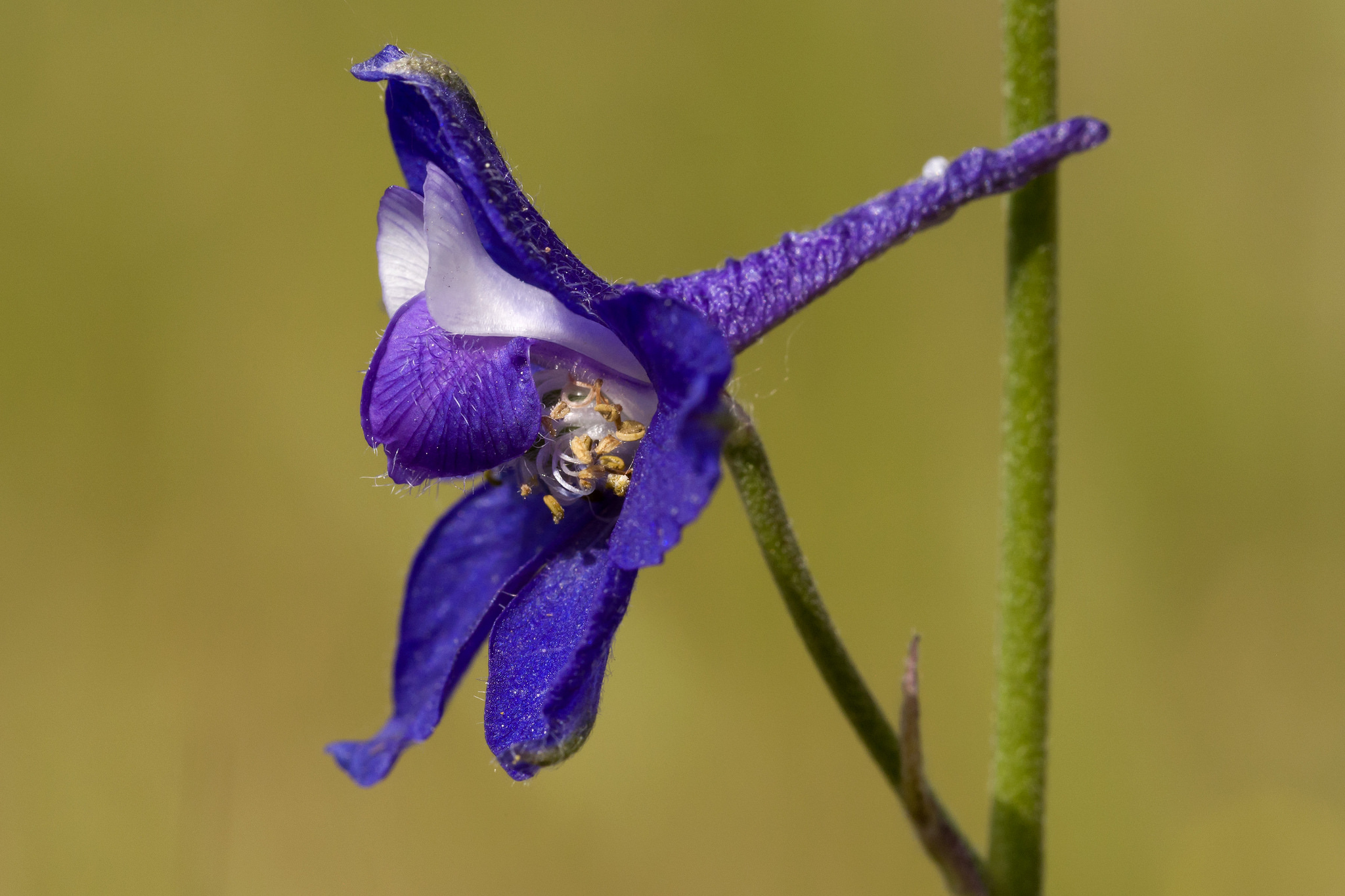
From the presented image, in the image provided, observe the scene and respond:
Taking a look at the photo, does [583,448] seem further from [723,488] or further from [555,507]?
[723,488]

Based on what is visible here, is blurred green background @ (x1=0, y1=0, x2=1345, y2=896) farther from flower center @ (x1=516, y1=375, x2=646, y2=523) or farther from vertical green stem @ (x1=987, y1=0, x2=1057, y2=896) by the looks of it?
flower center @ (x1=516, y1=375, x2=646, y2=523)

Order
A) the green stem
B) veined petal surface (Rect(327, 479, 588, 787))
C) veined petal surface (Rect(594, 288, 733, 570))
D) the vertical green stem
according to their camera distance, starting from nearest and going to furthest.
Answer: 1. veined petal surface (Rect(594, 288, 733, 570))
2. the green stem
3. the vertical green stem
4. veined petal surface (Rect(327, 479, 588, 787))

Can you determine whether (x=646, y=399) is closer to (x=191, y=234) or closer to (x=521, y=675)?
(x=521, y=675)

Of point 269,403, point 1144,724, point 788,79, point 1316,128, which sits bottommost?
point 1144,724

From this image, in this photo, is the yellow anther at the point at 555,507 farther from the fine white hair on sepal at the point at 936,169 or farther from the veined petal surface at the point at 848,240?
the fine white hair on sepal at the point at 936,169

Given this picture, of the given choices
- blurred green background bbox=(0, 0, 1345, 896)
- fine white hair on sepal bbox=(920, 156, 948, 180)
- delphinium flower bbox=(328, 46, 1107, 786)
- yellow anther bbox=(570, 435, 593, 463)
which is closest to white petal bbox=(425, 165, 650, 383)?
delphinium flower bbox=(328, 46, 1107, 786)

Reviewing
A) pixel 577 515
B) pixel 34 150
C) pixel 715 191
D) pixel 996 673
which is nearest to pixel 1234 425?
pixel 715 191

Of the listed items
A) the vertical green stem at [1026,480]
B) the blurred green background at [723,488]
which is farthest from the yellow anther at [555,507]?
the blurred green background at [723,488]

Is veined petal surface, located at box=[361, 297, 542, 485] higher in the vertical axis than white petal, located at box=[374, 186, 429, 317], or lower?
lower
